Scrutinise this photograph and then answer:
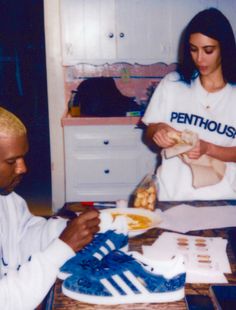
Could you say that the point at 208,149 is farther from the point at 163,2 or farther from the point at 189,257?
the point at 163,2

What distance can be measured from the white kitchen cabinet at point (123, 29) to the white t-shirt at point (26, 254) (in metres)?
2.68

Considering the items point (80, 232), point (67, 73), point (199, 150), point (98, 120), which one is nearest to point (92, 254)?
point (80, 232)

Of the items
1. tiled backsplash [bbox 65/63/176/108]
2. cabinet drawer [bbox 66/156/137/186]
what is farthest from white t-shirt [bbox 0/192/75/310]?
tiled backsplash [bbox 65/63/176/108]

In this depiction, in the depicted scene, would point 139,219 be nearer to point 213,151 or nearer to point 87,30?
point 213,151

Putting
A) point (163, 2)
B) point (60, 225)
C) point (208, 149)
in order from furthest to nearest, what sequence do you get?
point (163, 2)
point (208, 149)
point (60, 225)

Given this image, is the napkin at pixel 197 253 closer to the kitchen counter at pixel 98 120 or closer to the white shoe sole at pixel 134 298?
the white shoe sole at pixel 134 298

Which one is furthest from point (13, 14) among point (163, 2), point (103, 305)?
point (103, 305)

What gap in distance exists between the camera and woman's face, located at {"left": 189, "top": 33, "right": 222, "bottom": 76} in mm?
2109

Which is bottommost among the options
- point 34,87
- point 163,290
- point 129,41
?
point 34,87

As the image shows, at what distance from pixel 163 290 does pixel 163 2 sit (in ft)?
10.7

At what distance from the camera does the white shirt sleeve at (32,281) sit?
1.13 m

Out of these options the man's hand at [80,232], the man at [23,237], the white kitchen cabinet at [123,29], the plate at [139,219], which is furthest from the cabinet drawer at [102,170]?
the man's hand at [80,232]

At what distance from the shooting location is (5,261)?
1.46m

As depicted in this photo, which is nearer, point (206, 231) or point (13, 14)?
point (206, 231)
